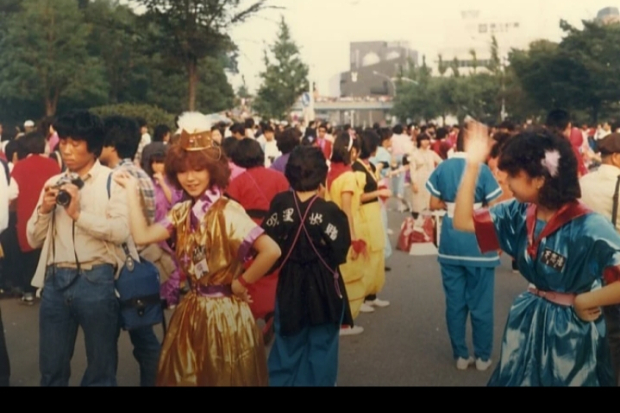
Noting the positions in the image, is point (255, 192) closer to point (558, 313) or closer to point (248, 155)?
point (248, 155)

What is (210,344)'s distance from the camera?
3.52 meters

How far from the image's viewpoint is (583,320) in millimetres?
3100

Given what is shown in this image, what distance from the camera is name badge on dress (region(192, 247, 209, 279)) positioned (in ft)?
11.5

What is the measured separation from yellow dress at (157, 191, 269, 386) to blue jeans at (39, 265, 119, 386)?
0.31m

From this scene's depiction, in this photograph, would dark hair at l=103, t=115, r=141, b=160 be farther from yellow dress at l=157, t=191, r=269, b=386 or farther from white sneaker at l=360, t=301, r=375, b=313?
white sneaker at l=360, t=301, r=375, b=313

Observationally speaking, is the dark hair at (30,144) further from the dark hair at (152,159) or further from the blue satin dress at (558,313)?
the blue satin dress at (558,313)

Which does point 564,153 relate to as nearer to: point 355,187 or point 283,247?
point 283,247

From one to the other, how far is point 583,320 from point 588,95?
2188 millimetres

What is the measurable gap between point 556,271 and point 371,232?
134 inches

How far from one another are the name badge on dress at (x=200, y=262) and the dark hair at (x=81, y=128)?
71 centimetres
